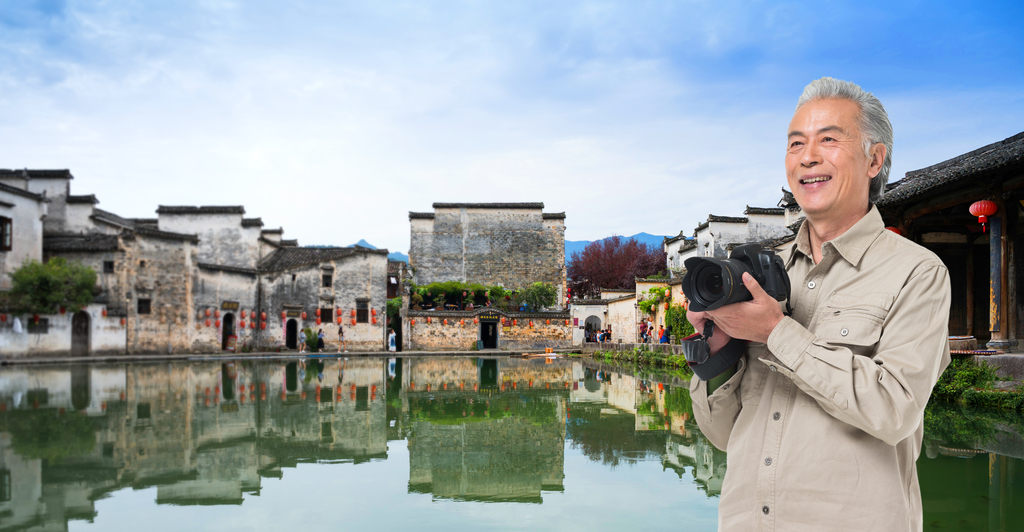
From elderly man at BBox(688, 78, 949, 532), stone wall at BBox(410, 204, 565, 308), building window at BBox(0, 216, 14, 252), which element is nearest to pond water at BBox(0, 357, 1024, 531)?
elderly man at BBox(688, 78, 949, 532)

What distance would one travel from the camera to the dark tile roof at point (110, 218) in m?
25.3

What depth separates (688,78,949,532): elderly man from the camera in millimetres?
1111

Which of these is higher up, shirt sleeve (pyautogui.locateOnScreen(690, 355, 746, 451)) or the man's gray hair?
the man's gray hair

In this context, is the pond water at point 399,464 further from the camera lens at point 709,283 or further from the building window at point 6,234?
the building window at point 6,234

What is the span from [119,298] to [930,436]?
24.4 metres

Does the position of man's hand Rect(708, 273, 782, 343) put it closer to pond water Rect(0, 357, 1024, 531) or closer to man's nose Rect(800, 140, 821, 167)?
man's nose Rect(800, 140, 821, 167)

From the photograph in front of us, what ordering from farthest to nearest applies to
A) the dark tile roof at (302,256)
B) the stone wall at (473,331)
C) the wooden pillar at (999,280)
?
the stone wall at (473,331)
the dark tile roof at (302,256)
the wooden pillar at (999,280)

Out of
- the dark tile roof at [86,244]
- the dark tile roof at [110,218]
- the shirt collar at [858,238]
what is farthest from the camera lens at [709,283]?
the dark tile roof at [110,218]

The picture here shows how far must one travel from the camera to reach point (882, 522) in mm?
1163

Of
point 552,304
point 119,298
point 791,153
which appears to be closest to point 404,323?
point 552,304

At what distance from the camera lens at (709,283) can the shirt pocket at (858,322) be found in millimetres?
211

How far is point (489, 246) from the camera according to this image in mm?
34562

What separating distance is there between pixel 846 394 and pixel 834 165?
1.67 ft

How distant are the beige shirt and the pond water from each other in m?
2.62
